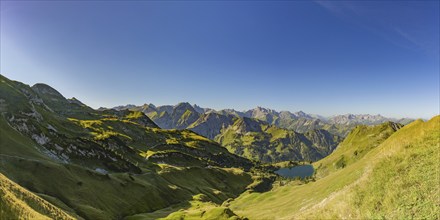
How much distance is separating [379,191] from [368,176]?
4.61 meters

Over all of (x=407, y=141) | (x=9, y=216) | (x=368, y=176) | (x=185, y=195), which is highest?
(x=407, y=141)

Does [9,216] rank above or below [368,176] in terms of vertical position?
below

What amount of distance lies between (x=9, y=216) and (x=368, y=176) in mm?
37398

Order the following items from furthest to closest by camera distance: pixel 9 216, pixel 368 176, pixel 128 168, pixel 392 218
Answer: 1. pixel 128 168
2. pixel 368 176
3. pixel 392 218
4. pixel 9 216

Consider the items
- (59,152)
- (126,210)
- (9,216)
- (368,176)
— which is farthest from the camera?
(59,152)

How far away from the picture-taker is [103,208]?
300 feet

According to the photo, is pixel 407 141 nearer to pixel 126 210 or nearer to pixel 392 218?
pixel 392 218

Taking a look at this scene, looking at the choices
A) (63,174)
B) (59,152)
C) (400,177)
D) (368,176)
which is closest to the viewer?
(400,177)

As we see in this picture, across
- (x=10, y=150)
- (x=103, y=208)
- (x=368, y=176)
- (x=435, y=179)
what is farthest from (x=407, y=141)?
(x=10, y=150)

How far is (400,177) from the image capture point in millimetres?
30922

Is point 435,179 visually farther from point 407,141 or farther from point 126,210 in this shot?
point 126,210

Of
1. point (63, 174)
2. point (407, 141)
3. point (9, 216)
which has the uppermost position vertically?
point (407, 141)

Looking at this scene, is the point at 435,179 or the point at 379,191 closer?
the point at 435,179

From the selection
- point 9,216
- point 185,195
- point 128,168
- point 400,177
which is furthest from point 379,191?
point 128,168
